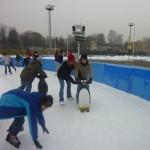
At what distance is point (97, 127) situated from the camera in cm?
540

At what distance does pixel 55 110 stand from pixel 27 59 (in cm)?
1361

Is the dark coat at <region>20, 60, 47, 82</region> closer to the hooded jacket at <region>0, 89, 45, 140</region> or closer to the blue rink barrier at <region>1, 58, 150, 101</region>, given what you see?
the hooded jacket at <region>0, 89, 45, 140</region>

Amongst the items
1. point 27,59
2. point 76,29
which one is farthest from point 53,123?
point 27,59

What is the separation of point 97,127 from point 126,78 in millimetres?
A: 4375

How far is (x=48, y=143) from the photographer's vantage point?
450 cm

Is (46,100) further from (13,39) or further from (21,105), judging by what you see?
(13,39)

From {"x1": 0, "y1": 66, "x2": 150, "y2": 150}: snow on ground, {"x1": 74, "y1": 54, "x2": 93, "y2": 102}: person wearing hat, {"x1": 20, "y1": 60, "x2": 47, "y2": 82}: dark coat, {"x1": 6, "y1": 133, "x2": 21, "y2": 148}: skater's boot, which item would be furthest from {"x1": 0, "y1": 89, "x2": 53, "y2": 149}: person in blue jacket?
{"x1": 74, "y1": 54, "x2": 93, "y2": 102}: person wearing hat

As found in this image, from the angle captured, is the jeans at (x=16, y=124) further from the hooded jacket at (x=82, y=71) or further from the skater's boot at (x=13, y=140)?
the hooded jacket at (x=82, y=71)

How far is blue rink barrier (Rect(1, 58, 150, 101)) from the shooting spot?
8070 mm

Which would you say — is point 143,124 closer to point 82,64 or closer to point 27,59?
point 82,64

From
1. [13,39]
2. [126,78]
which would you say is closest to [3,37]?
[13,39]

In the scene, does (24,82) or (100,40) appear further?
(100,40)

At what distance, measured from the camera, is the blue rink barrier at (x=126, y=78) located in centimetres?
807

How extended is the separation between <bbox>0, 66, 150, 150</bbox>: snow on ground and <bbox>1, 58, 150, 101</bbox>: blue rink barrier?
485 mm
